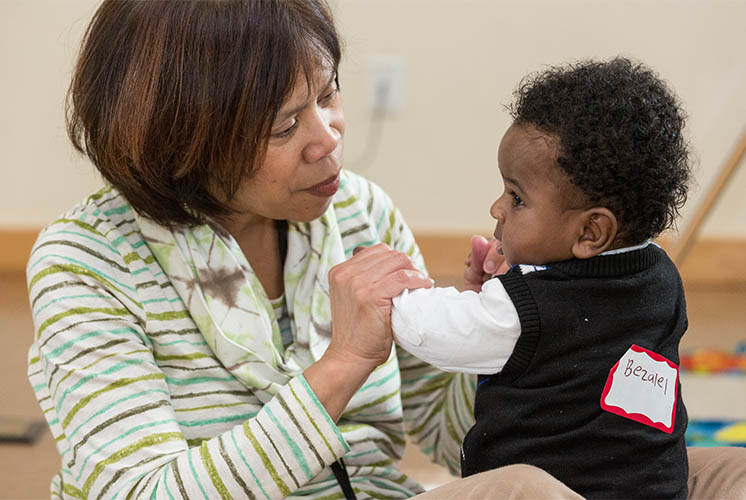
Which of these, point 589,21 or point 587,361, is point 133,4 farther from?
point 589,21

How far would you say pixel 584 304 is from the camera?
0.95m

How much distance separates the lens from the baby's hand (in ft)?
3.63

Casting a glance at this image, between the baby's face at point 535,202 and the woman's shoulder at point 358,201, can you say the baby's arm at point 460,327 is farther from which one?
the woman's shoulder at point 358,201

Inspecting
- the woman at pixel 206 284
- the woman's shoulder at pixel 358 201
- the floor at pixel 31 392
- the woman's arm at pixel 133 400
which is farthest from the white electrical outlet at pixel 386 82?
the woman's arm at pixel 133 400

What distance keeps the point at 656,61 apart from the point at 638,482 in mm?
2072

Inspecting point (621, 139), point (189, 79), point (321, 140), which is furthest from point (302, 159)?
point (621, 139)

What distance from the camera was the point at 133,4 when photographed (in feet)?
A: 3.41

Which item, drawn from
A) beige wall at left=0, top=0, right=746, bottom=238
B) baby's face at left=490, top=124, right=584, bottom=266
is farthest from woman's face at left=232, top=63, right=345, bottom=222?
beige wall at left=0, top=0, right=746, bottom=238

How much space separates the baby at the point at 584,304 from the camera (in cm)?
94

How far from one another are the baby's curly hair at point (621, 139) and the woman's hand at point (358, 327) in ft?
0.70

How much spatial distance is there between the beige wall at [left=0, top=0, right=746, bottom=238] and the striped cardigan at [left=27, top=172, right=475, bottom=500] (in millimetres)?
1719

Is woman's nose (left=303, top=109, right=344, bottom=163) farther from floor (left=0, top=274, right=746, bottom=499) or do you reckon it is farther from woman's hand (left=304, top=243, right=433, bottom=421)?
floor (left=0, top=274, right=746, bottom=499)

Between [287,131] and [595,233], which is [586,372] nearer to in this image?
[595,233]

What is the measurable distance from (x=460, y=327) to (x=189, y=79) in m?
0.41
